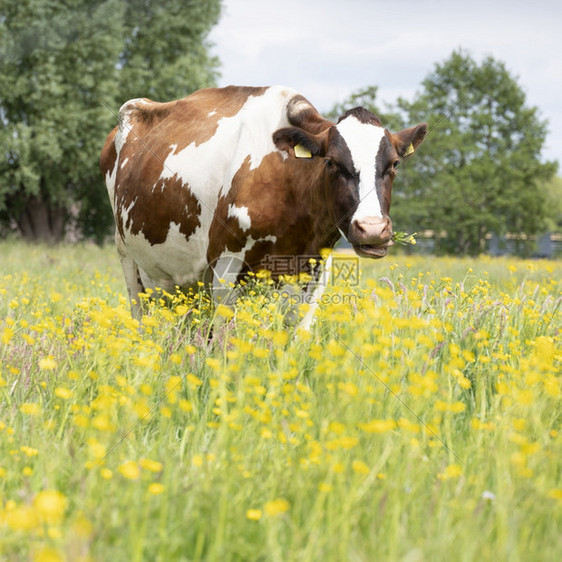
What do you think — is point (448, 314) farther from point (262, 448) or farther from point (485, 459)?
point (262, 448)

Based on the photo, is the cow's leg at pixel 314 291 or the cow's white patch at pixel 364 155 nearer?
the cow's white patch at pixel 364 155

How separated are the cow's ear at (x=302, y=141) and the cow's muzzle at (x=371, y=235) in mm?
813

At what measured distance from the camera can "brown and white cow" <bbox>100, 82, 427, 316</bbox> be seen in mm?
4047

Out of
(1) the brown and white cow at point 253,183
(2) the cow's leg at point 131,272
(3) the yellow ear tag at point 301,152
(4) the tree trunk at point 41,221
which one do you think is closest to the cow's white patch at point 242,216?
(1) the brown and white cow at point 253,183

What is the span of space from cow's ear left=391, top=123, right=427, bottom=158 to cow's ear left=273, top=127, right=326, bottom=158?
2.12ft

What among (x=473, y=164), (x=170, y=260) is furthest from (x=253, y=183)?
(x=473, y=164)

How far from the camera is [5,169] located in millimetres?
16969

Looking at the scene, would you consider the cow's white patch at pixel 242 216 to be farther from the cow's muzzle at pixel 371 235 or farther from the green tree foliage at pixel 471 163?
the green tree foliage at pixel 471 163

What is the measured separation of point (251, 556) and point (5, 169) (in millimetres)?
17513

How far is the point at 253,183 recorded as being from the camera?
4469mm

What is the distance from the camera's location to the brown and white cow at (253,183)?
13.3 feet

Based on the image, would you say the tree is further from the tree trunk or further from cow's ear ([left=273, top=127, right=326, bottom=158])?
cow's ear ([left=273, top=127, right=326, bottom=158])

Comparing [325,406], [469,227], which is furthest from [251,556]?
[469,227]

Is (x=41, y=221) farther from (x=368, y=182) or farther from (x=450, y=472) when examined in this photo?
(x=450, y=472)
